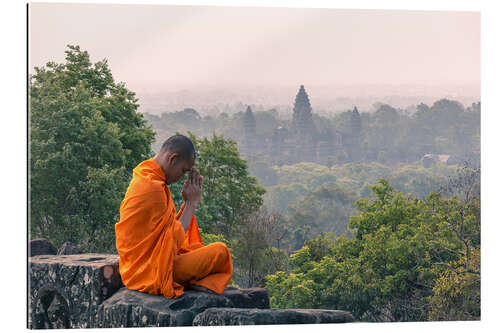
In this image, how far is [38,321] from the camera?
828 cm

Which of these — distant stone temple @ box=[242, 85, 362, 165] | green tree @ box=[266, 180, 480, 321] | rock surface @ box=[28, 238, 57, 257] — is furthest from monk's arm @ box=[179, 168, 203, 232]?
distant stone temple @ box=[242, 85, 362, 165]

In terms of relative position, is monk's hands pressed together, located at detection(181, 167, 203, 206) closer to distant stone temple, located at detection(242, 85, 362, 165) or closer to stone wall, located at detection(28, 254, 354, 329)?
stone wall, located at detection(28, 254, 354, 329)

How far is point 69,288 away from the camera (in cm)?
766

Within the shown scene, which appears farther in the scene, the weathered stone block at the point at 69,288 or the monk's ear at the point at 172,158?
the weathered stone block at the point at 69,288

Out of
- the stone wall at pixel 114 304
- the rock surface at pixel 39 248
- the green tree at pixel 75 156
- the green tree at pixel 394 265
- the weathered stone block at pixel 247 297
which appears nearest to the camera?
the stone wall at pixel 114 304

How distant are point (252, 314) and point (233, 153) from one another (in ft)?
30.2

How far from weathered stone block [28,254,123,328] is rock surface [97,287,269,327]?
18 centimetres

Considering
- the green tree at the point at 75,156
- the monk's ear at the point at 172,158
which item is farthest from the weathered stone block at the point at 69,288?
the green tree at the point at 75,156

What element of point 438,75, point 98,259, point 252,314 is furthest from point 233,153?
point 252,314

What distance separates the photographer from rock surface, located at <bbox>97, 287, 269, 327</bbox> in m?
6.82

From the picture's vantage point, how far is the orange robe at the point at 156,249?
274 inches

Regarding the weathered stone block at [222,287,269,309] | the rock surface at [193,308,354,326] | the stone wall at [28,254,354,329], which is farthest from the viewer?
the weathered stone block at [222,287,269,309]

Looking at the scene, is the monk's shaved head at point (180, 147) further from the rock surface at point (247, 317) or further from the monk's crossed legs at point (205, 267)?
the rock surface at point (247, 317)

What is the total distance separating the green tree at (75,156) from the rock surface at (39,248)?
955mm
